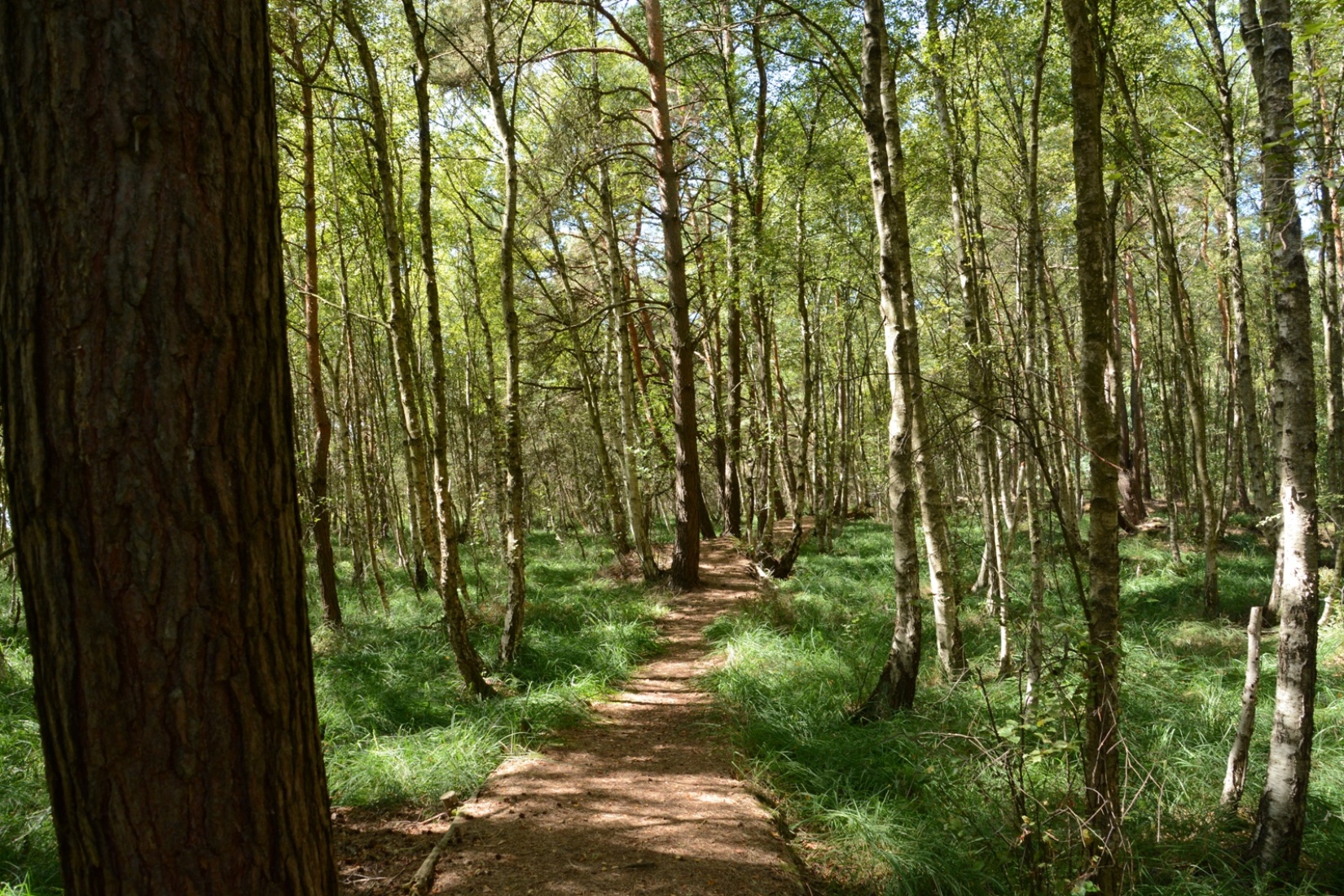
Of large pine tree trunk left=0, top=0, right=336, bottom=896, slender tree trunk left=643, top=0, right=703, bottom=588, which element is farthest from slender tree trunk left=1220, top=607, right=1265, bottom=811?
slender tree trunk left=643, top=0, right=703, bottom=588

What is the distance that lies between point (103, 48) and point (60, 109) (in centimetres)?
15

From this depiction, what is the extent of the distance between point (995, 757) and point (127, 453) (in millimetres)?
3648

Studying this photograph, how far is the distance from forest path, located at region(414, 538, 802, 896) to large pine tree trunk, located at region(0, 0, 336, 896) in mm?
2484

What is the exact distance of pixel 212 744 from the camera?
58.6 inches

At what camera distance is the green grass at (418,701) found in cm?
455

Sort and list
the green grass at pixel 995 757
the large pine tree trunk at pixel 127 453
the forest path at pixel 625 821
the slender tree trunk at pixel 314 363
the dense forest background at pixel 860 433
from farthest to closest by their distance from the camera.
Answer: the slender tree trunk at pixel 314 363 → the dense forest background at pixel 860 433 → the forest path at pixel 625 821 → the green grass at pixel 995 757 → the large pine tree trunk at pixel 127 453

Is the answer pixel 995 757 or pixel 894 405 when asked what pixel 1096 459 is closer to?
pixel 995 757

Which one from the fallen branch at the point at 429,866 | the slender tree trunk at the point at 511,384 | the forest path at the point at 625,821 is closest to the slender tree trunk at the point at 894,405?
the forest path at the point at 625,821

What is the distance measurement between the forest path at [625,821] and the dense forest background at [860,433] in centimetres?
34

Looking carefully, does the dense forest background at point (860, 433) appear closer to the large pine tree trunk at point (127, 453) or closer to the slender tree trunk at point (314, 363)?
the slender tree trunk at point (314, 363)

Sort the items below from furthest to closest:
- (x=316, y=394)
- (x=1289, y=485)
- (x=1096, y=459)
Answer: (x=316, y=394), (x=1289, y=485), (x=1096, y=459)

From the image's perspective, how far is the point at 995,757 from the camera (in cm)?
359

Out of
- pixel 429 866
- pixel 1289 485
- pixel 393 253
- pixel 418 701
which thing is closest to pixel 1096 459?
pixel 1289 485

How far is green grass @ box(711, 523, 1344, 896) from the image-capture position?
351 centimetres
